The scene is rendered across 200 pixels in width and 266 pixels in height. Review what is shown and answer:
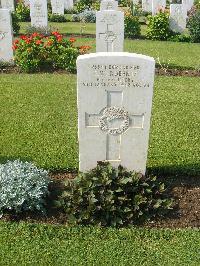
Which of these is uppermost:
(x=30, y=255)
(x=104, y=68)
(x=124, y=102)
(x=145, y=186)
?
(x=104, y=68)

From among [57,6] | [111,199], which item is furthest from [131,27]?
[111,199]

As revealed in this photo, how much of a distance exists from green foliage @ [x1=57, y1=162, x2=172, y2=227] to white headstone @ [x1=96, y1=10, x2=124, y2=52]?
7323 millimetres

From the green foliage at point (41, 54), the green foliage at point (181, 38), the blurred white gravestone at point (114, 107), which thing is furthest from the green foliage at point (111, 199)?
the green foliage at point (181, 38)

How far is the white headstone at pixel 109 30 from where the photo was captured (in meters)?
11.7

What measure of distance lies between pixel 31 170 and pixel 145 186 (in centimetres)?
151

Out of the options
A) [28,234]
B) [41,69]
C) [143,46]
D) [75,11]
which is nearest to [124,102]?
[28,234]

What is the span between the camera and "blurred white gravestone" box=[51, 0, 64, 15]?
74.4ft

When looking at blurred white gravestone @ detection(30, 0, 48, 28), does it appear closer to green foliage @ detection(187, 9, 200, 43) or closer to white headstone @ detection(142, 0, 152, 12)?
green foliage @ detection(187, 9, 200, 43)

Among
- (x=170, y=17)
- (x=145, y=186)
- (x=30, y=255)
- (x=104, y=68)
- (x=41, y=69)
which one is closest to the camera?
(x=30, y=255)

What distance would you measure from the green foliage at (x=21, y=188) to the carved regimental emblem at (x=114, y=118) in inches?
41.7

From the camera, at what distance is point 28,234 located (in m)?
4.84

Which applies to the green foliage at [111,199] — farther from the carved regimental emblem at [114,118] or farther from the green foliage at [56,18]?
the green foliage at [56,18]

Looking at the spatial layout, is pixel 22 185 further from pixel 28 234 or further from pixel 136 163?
pixel 136 163

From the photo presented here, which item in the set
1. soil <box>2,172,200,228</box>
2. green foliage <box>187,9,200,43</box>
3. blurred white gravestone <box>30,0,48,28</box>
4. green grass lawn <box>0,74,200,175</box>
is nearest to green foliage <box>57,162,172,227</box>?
soil <box>2,172,200,228</box>
